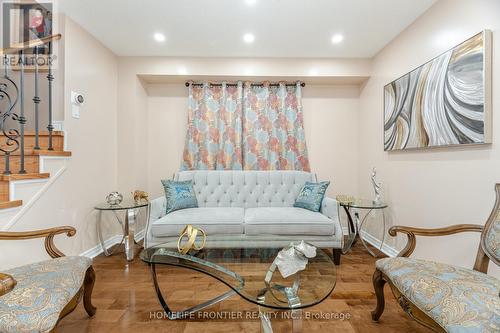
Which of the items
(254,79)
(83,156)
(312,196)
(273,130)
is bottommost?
(312,196)

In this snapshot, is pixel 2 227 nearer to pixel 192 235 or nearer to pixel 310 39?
pixel 192 235

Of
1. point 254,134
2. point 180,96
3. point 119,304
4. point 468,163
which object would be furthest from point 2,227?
point 468,163

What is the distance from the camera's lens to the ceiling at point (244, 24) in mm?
2188

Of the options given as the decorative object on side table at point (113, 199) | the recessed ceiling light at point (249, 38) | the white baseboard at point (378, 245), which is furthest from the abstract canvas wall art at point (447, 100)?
the decorative object on side table at point (113, 199)

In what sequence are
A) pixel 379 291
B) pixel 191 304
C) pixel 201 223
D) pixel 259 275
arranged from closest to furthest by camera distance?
pixel 259 275 < pixel 379 291 < pixel 191 304 < pixel 201 223

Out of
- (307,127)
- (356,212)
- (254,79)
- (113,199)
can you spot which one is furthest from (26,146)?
(356,212)

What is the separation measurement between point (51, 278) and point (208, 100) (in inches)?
107

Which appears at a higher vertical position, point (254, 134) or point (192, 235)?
point (254, 134)

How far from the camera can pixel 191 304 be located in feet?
6.03

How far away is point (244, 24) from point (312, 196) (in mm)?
2046

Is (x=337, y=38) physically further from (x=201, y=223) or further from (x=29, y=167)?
(x=29, y=167)

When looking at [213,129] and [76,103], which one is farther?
[213,129]

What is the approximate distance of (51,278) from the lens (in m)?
1.23

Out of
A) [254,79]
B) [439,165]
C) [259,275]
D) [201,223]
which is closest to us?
[259,275]
